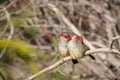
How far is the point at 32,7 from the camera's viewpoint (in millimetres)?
6016

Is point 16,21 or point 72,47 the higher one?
point 16,21

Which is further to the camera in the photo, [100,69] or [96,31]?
[96,31]

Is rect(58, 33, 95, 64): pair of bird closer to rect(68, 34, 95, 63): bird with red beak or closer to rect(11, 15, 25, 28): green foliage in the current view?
rect(68, 34, 95, 63): bird with red beak

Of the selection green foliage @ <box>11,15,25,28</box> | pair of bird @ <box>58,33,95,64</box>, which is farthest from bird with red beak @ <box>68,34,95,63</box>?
green foliage @ <box>11,15,25,28</box>

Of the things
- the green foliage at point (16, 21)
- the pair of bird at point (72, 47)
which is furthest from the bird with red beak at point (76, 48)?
the green foliage at point (16, 21)

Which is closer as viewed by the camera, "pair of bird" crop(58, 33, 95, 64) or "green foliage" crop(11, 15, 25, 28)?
"green foliage" crop(11, 15, 25, 28)

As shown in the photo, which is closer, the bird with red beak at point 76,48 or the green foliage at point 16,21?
the green foliage at point 16,21

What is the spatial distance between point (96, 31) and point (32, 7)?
1336 mm

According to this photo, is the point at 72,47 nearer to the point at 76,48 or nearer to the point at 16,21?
the point at 76,48

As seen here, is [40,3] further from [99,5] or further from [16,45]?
[16,45]

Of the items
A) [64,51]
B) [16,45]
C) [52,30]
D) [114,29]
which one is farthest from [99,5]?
[16,45]

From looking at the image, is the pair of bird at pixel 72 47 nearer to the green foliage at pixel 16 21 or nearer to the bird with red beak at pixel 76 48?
the bird with red beak at pixel 76 48

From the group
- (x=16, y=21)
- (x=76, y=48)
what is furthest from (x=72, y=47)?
(x=16, y=21)

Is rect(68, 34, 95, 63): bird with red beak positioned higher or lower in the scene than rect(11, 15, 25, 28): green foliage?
lower
